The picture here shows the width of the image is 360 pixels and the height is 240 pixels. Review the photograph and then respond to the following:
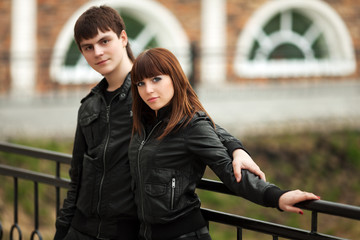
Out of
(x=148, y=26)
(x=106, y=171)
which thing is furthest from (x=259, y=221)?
(x=148, y=26)

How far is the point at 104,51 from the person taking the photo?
2348 millimetres

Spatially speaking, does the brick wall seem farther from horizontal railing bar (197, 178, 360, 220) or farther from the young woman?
horizontal railing bar (197, 178, 360, 220)

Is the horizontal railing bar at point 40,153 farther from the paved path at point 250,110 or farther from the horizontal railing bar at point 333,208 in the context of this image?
the paved path at point 250,110

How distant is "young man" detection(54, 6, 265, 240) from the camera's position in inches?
91.0

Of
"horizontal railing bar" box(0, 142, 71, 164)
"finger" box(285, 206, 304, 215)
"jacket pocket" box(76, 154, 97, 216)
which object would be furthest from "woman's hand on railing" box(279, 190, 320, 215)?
"horizontal railing bar" box(0, 142, 71, 164)

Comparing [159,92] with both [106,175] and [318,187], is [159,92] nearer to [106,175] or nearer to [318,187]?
[106,175]

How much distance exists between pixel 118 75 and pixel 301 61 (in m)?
12.1

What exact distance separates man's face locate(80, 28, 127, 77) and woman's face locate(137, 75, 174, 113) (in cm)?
25

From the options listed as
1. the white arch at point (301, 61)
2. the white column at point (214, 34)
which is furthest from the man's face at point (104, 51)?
the white arch at point (301, 61)

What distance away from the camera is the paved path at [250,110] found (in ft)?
29.6

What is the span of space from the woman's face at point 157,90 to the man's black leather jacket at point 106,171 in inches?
7.6

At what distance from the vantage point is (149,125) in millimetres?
2246

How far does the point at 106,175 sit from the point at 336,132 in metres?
9.38

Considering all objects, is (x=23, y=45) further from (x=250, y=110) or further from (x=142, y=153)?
(x=142, y=153)
